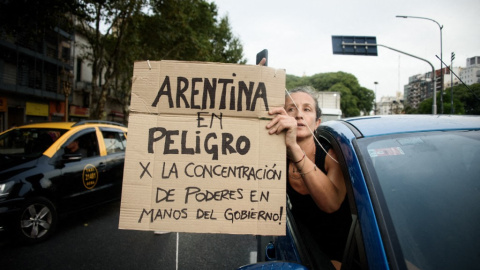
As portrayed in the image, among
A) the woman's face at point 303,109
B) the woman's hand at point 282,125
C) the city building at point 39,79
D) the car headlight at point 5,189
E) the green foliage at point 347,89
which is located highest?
the green foliage at point 347,89

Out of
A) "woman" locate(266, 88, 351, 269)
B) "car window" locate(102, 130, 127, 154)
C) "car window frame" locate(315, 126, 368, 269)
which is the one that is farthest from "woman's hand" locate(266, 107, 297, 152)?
"car window" locate(102, 130, 127, 154)

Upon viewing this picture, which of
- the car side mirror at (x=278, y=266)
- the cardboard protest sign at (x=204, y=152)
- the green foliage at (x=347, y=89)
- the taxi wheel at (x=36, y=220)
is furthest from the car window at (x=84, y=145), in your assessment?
the green foliage at (x=347, y=89)

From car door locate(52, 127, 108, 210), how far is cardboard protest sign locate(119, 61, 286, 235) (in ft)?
12.2

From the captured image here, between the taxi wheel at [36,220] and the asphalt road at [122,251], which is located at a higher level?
the taxi wheel at [36,220]

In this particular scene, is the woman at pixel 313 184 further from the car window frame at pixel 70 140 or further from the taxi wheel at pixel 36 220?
the car window frame at pixel 70 140

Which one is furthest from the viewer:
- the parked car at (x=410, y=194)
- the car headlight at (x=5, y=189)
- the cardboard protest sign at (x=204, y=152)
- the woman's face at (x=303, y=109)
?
the car headlight at (x=5, y=189)

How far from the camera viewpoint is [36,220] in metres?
4.21

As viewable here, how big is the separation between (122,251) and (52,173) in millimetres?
1650

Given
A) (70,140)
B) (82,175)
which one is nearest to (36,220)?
(82,175)

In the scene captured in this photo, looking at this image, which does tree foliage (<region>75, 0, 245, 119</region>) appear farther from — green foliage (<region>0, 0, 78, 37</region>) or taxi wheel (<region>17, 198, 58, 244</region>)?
taxi wheel (<region>17, 198, 58, 244</region>)

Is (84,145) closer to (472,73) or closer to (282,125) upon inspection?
(282,125)

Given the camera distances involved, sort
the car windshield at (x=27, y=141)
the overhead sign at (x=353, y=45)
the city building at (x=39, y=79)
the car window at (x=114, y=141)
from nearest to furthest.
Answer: the car windshield at (x=27, y=141)
the car window at (x=114, y=141)
the overhead sign at (x=353, y=45)
the city building at (x=39, y=79)

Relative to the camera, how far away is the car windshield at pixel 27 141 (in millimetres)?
4707

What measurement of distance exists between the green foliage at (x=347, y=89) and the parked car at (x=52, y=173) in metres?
56.5
